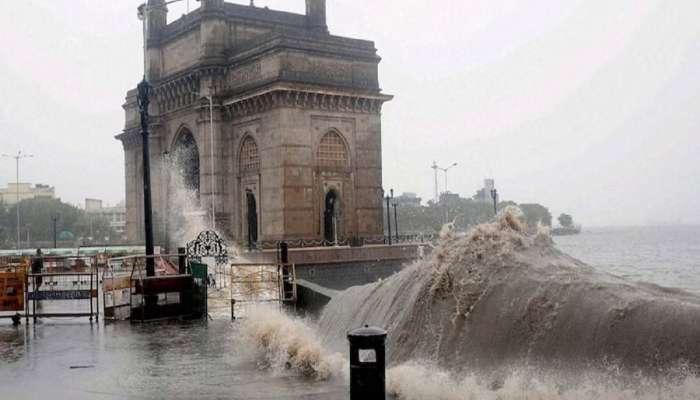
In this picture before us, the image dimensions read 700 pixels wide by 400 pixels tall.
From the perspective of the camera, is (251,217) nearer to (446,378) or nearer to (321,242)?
(321,242)

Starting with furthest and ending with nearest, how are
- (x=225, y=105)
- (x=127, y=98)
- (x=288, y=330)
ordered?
(x=127, y=98), (x=225, y=105), (x=288, y=330)

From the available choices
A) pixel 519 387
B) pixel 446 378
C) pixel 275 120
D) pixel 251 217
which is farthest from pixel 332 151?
pixel 519 387

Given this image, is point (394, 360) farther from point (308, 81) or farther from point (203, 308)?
point (308, 81)

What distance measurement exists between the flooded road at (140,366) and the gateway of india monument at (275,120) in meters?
25.5

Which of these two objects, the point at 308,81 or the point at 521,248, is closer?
the point at 521,248

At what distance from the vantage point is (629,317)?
805 centimetres

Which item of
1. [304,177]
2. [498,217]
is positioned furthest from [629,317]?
[304,177]

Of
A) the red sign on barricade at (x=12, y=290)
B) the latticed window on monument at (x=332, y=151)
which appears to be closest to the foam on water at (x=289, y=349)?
the red sign on barricade at (x=12, y=290)

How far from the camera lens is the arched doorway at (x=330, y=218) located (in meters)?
45.6

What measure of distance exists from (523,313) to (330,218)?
122ft

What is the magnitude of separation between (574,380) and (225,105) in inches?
1577

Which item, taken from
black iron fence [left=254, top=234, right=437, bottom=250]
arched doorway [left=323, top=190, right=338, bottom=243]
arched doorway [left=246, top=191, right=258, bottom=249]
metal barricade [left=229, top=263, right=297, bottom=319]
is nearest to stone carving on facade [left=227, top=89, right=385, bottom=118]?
arched doorway [left=246, top=191, right=258, bottom=249]

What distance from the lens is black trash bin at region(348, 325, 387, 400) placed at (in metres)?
7.65

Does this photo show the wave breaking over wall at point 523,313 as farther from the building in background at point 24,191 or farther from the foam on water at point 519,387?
the building in background at point 24,191
